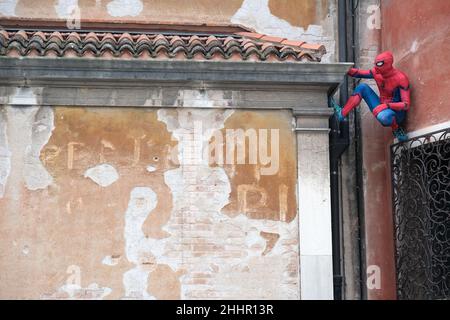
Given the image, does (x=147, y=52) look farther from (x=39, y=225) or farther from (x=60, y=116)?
(x=39, y=225)

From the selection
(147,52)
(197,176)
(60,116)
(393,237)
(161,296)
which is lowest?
(161,296)

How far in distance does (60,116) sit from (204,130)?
4.86ft

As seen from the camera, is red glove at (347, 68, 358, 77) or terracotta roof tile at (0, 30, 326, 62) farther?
red glove at (347, 68, 358, 77)

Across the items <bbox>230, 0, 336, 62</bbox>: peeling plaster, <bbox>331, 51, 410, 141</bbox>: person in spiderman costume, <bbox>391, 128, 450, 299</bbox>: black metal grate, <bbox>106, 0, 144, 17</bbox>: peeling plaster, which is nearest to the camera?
<bbox>391, 128, 450, 299</bbox>: black metal grate

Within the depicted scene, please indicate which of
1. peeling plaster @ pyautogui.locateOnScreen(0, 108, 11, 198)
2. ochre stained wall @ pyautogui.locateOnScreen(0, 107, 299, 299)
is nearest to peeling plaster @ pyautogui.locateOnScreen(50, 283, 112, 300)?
ochre stained wall @ pyautogui.locateOnScreen(0, 107, 299, 299)

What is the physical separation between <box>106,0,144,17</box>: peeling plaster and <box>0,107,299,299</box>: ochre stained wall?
228 cm

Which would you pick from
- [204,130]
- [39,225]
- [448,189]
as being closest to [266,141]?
[204,130]

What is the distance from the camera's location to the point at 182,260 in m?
8.05

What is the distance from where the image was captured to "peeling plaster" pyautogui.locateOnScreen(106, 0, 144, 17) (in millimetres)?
10117

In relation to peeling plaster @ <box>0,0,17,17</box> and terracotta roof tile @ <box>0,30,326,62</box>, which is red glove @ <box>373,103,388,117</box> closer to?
terracotta roof tile @ <box>0,30,326,62</box>

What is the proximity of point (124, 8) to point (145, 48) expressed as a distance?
2.00 m

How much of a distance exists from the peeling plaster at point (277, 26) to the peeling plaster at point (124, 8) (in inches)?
47.3

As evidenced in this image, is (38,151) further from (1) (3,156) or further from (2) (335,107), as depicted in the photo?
(2) (335,107)

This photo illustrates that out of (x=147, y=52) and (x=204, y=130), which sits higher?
(x=147, y=52)
